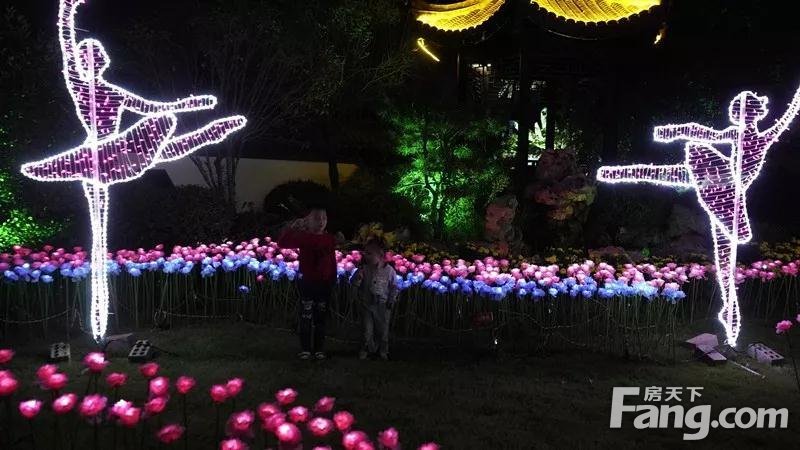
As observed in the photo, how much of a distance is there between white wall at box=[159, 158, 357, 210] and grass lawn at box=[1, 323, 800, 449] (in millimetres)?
9405

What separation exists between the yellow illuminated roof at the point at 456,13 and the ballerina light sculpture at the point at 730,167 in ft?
19.4

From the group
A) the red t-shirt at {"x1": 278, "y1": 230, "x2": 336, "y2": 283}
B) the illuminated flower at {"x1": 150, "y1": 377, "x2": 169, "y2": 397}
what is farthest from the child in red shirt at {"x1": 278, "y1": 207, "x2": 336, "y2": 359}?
the illuminated flower at {"x1": 150, "y1": 377, "x2": 169, "y2": 397}

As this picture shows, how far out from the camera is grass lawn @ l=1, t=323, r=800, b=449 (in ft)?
16.1

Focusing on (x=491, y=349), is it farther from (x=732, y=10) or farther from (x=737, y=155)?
(x=732, y=10)

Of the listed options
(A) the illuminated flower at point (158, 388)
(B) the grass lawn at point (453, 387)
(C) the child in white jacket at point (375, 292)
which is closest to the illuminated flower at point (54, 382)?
(A) the illuminated flower at point (158, 388)

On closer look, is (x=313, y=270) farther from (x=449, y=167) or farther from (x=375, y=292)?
(x=449, y=167)

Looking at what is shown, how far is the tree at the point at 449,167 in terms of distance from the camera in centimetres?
1315

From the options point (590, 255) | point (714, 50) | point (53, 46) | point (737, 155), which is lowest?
→ point (590, 255)

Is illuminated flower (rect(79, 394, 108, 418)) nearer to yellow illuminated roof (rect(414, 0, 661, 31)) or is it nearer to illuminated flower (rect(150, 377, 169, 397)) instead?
illuminated flower (rect(150, 377, 169, 397))

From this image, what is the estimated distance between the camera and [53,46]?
9.31m

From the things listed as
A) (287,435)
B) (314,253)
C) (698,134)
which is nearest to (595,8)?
(698,134)

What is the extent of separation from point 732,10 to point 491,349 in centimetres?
1249

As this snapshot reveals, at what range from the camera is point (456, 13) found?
13.8 meters

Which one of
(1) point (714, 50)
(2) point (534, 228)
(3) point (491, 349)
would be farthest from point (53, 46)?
(1) point (714, 50)
